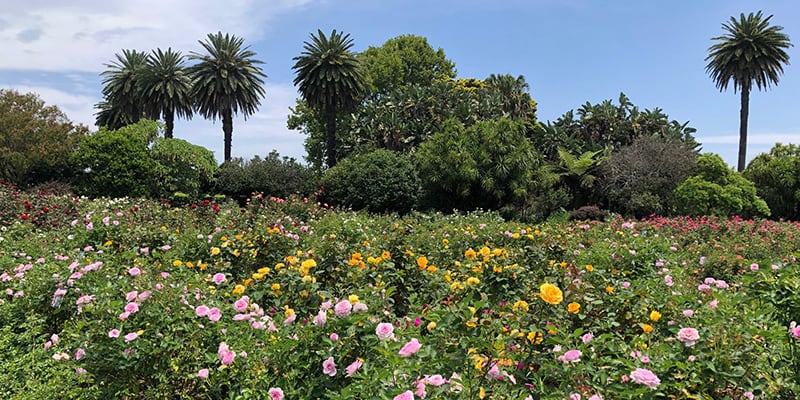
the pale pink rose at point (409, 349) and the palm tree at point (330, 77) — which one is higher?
the palm tree at point (330, 77)

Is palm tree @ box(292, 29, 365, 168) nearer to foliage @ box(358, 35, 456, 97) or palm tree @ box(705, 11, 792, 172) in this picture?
foliage @ box(358, 35, 456, 97)

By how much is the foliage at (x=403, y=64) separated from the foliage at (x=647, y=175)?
13.8 m

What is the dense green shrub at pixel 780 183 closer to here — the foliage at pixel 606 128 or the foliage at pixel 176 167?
the foliage at pixel 606 128

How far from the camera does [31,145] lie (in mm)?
27656

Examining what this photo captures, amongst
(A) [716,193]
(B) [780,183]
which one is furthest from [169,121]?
(B) [780,183]

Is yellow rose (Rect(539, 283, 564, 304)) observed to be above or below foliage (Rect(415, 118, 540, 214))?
below

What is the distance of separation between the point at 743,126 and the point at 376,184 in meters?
22.8

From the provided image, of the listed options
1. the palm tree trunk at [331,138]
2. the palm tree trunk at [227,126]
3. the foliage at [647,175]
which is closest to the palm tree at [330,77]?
the palm tree trunk at [331,138]

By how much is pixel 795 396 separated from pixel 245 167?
88.0 ft

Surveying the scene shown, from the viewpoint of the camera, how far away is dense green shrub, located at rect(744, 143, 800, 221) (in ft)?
83.2

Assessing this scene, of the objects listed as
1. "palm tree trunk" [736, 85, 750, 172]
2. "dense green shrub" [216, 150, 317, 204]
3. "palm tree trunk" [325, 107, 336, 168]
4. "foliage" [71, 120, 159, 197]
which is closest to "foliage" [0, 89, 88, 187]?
"foliage" [71, 120, 159, 197]

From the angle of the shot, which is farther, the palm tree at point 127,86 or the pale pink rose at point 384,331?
A: the palm tree at point 127,86

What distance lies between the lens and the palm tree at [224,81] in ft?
101

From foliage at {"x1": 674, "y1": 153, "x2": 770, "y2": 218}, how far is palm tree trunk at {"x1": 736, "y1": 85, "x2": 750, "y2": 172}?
11.1m
